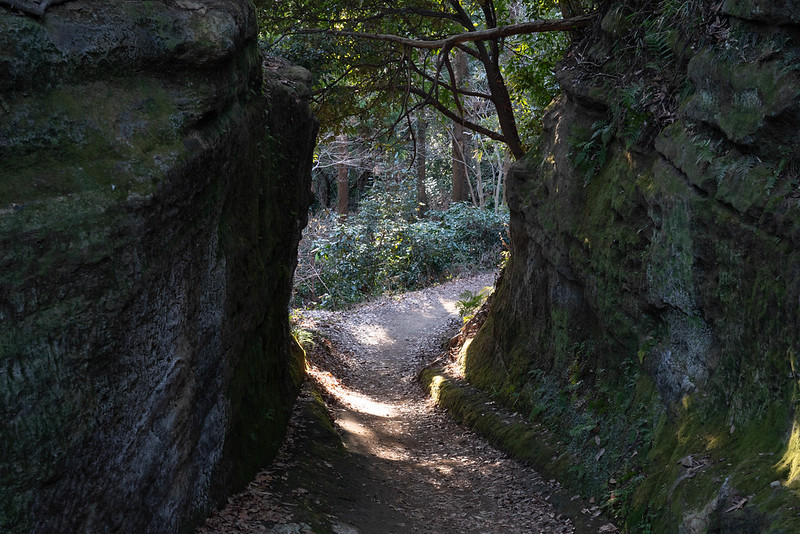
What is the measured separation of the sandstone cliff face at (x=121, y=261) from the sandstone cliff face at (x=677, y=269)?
407 centimetres

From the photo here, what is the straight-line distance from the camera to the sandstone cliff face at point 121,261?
3760 mm

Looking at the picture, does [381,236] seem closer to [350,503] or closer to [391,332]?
[391,332]

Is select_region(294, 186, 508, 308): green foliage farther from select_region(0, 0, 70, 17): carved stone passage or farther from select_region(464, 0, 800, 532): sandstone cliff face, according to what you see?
select_region(0, 0, 70, 17): carved stone passage

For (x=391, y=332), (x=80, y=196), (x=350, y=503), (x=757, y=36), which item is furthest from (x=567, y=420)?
(x=391, y=332)

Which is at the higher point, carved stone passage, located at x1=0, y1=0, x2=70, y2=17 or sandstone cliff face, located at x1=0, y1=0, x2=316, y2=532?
carved stone passage, located at x1=0, y1=0, x2=70, y2=17

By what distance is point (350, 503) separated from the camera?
23.4 feet

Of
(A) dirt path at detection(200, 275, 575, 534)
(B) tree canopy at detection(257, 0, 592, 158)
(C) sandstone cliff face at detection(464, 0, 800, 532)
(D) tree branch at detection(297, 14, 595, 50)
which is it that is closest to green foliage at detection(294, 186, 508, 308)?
(B) tree canopy at detection(257, 0, 592, 158)

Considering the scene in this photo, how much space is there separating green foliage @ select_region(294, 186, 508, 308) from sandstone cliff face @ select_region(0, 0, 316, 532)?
17.0 m

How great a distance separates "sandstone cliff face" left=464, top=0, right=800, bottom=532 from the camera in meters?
4.78

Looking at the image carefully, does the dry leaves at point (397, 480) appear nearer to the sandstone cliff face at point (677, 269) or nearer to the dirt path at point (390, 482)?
the dirt path at point (390, 482)

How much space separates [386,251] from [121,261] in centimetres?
2113

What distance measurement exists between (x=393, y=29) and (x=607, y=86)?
632 centimetres

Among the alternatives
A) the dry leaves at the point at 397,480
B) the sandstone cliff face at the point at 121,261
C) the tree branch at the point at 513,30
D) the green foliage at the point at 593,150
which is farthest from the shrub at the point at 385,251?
the sandstone cliff face at the point at 121,261

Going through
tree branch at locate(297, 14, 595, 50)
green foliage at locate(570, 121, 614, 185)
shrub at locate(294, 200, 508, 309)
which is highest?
tree branch at locate(297, 14, 595, 50)
